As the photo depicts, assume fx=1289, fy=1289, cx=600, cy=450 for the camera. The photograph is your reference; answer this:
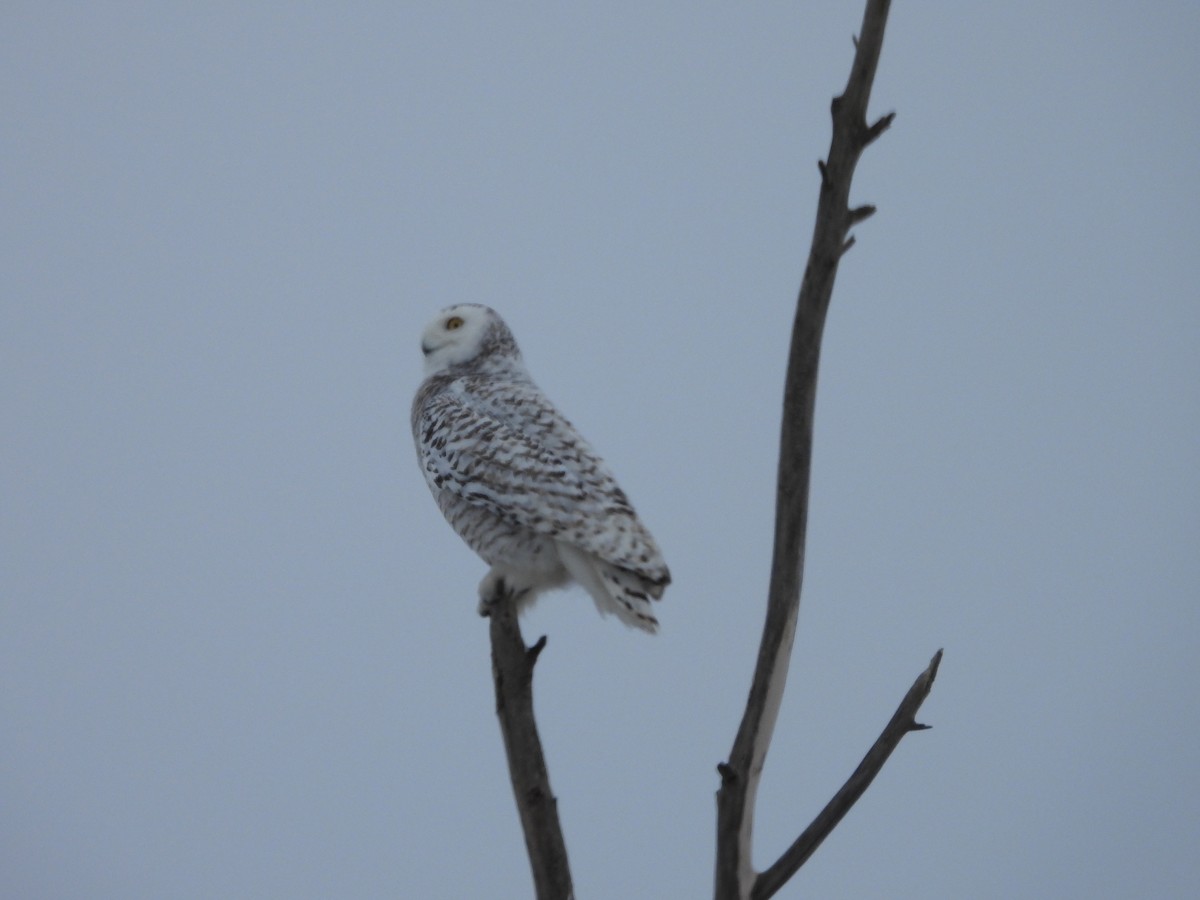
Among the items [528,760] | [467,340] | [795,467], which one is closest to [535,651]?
[528,760]

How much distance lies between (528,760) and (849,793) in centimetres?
76

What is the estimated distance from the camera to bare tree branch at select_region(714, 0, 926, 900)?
2.88 metres

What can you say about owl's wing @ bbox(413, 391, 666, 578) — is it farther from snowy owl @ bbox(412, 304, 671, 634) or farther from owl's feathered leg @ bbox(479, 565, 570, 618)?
owl's feathered leg @ bbox(479, 565, 570, 618)

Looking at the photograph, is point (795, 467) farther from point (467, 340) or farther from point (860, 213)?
point (467, 340)

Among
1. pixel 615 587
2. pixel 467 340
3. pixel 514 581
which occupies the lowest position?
pixel 615 587

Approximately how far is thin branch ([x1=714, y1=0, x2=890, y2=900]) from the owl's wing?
60 centimetres

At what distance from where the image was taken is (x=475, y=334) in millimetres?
4965

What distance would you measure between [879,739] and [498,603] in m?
1.02

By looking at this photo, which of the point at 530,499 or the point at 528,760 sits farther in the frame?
the point at 530,499

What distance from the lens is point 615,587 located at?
3.57m

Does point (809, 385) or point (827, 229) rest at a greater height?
point (827, 229)

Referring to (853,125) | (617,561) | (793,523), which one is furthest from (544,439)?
(853,125)

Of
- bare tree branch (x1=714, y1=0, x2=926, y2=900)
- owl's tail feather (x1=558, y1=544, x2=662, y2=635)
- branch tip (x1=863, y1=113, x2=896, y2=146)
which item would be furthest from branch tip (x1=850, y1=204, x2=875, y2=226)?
owl's tail feather (x1=558, y1=544, x2=662, y2=635)

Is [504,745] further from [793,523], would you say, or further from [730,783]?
[793,523]
